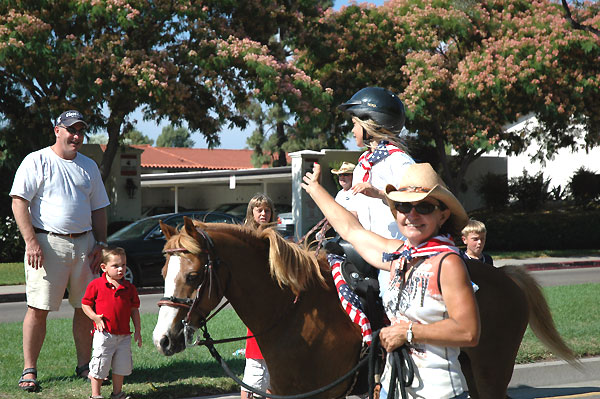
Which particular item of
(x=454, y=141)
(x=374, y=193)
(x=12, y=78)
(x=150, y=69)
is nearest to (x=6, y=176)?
(x=12, y=78)

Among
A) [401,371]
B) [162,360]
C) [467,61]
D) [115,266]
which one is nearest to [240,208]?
[467,61]

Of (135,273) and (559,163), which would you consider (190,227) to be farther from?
(559,163)

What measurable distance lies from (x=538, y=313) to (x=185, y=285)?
2.89m

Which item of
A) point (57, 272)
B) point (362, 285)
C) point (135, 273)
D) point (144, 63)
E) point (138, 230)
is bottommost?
point (135, 273)

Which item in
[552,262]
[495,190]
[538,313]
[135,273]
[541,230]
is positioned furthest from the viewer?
[495,190]

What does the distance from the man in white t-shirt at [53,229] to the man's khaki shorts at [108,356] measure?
72 centimetres

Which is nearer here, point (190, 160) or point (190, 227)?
point (190, 227)

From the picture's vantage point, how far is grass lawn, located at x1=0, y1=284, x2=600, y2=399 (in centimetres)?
637

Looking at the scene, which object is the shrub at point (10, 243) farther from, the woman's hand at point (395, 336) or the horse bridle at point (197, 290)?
the woman's hand at point (395, 336)

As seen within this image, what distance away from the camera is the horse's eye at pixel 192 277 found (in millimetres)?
3895

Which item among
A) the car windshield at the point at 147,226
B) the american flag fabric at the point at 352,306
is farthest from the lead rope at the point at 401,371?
the car windshield at the point at 147,226

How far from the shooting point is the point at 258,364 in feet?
17.6

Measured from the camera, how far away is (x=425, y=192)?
2920mm

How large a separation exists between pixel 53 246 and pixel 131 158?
69.6 ft
